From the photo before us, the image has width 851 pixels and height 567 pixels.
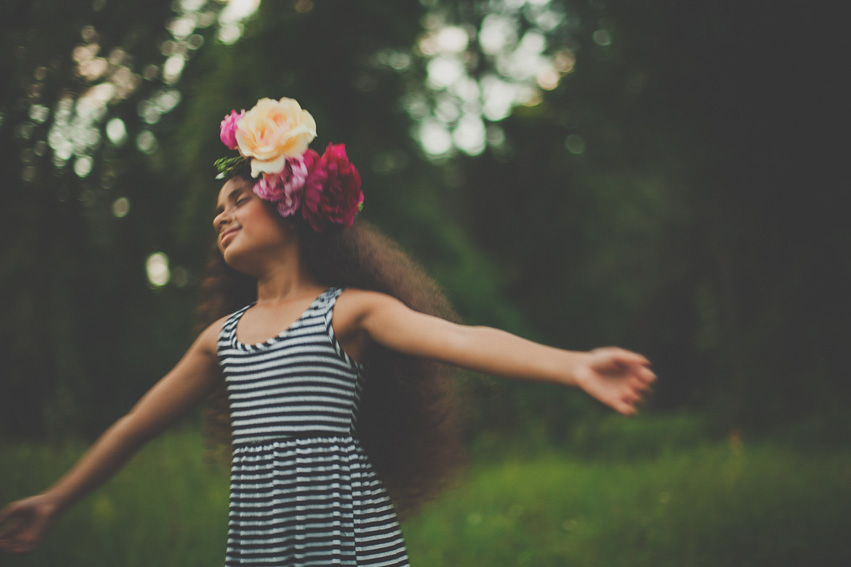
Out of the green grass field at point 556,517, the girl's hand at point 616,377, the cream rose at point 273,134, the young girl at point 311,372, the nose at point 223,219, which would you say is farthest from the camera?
the green grass field at point 556,517

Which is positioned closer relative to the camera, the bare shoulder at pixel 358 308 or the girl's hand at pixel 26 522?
the bare shoulder at pixel 358 308

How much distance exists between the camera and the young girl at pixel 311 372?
1770mm

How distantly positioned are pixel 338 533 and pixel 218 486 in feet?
11.9

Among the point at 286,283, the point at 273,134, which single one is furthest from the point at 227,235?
the point at 273,134

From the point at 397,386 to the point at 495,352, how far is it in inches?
23.8

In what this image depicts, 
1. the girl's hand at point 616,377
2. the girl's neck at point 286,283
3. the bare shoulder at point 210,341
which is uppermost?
the girl's neck at point 286,283

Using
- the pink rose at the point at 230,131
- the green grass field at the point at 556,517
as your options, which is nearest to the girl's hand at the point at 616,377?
the pink rose at the point at 230,131

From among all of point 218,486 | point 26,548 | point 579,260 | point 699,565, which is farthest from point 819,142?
point 579,260

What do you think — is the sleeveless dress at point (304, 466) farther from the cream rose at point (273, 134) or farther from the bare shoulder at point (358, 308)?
the cream rose at point (273, 134)

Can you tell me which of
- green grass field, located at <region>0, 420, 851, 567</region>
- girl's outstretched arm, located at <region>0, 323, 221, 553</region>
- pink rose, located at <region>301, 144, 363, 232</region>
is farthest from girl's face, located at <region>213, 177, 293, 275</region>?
green grass field, located at <region>0, 420, 851, 567</region>

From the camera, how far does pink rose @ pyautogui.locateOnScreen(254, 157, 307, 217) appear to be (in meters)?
1.92

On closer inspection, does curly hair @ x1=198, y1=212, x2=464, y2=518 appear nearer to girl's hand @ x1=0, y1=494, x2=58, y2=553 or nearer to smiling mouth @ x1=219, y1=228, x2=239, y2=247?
→ smiling mouth @ x1=219, y1=228, x2=239, y2=247

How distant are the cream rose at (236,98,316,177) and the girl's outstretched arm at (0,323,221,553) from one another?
0.52m

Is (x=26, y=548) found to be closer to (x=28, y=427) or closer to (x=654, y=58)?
(x=28, y=427)
